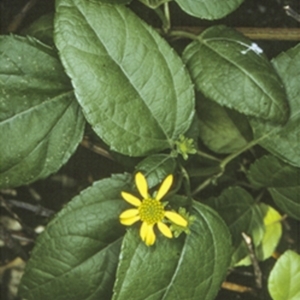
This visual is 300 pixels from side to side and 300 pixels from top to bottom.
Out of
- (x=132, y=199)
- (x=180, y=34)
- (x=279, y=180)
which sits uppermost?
(x=180, y=34)

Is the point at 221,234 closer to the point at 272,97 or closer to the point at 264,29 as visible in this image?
the point at 272,97

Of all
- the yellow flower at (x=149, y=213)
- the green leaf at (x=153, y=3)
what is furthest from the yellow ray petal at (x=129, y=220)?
the green leaf at (x=153, y=3)

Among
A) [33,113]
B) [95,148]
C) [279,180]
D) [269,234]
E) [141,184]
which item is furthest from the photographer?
[95,148]

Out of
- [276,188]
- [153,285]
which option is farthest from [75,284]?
[276,188]

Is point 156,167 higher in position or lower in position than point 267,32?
lower

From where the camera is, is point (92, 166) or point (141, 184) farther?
point (92, 166)

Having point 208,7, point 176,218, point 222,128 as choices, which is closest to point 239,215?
point 222,128

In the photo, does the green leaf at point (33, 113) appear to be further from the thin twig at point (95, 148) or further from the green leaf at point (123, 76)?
the thin twig at point (95, 148)

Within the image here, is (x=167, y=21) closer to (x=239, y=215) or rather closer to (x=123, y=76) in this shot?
(x=123, y=76)
